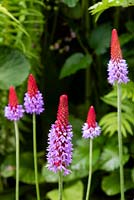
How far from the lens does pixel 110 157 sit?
2.78 metres

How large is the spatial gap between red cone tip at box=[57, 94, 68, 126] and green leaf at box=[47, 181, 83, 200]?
4.07 feet

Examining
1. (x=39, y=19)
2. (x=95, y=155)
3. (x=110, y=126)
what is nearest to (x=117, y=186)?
(x=95, y=155)

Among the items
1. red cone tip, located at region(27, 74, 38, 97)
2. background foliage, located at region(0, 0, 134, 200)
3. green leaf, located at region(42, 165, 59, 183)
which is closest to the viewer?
red cone tip, located at region(27, 74, 38, 97)

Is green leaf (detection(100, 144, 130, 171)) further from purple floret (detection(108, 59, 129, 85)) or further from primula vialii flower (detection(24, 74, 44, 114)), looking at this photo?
purple floret (detection(108, 59, 129, 85))

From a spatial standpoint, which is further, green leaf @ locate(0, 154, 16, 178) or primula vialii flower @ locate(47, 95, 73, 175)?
green leaf @ locate(0, 154, 16, 178)

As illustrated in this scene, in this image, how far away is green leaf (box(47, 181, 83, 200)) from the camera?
282cm

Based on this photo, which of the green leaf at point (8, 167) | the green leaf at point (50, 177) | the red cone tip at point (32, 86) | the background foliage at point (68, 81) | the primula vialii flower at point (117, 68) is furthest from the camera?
the green leaf at point (8, 167)

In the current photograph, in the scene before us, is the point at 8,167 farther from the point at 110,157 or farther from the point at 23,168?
the point at 110,157

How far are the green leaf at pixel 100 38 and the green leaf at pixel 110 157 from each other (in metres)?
0.48

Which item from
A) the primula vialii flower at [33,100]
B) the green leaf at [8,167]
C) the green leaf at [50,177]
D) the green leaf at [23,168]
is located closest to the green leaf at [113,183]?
the green leaf at [50,177]

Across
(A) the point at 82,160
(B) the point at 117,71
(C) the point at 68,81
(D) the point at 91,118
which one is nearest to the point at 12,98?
(D) the point at 91,118

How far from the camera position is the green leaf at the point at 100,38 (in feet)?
9.81

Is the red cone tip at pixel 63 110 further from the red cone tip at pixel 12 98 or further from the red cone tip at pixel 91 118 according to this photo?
the red cone tip at pixel 12 98

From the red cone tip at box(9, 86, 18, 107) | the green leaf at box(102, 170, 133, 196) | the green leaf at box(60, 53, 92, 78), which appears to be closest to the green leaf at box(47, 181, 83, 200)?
the green leaf at box(102, 170, 133, 196)
